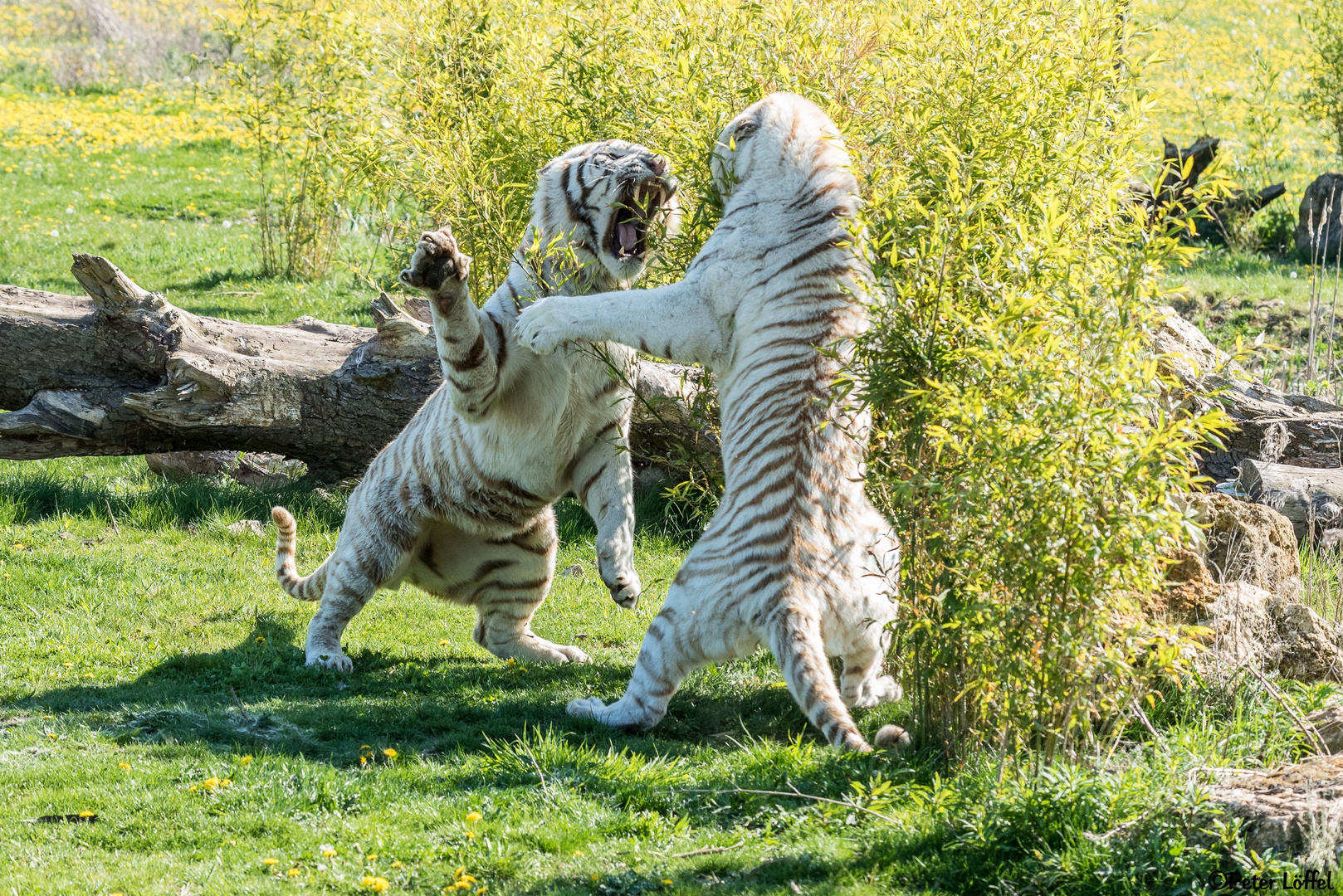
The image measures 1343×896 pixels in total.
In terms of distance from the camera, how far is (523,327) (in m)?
4.73

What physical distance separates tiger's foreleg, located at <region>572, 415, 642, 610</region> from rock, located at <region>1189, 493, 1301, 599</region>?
2.56 m

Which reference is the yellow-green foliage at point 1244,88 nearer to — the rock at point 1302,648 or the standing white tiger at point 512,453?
the rock at point 1302,648

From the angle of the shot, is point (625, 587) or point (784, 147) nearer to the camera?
point (784, 147)

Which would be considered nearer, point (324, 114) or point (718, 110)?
point (718, 110)

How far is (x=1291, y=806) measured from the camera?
11.8 ft

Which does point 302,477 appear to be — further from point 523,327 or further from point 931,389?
point 931,389

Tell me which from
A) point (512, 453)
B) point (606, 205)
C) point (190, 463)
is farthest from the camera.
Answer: point (190, 463)

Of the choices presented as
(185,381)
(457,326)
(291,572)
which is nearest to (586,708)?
(457,326)

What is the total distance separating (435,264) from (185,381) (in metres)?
3.71

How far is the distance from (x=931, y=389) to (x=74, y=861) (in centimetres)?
317

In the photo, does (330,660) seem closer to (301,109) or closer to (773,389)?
(773,389)

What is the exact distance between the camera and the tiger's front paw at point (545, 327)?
468cm

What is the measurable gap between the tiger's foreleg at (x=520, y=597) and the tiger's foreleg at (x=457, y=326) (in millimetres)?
979

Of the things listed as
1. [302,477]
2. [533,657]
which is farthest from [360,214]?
[533,657]
